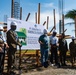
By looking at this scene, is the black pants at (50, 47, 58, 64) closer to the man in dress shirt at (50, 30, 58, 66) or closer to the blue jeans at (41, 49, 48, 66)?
the man in dress shirt at (50, 30, 58, 66)

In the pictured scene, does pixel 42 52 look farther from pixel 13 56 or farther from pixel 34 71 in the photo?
pixel 13 56

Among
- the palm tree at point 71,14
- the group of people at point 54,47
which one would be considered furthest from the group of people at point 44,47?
the palm tree at point 71,14

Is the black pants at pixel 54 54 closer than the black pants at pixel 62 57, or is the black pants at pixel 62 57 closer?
the black pants at pixel 54 54

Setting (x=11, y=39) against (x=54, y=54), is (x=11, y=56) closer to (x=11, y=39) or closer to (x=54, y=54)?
(x=11, y=39)

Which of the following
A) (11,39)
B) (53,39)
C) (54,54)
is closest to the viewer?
(11,39)

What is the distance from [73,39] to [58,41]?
79 centimetres

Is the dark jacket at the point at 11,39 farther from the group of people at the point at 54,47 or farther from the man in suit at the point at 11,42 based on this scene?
the group of people at the point at 54,47

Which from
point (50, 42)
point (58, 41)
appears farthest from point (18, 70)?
point (58, 41)

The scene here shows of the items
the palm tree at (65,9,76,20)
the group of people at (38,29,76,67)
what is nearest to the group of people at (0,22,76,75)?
the group of people at (38,29,76,67)

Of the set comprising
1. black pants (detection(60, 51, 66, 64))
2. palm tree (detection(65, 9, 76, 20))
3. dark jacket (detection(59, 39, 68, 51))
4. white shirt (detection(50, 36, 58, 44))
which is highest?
palm tree (detection(65, 9, 76, 20))

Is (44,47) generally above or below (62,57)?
above

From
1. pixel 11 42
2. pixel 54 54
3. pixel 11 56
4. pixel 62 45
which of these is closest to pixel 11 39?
pixel 11 42

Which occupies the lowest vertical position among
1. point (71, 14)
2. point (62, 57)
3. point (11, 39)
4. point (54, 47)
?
point (62, 57)

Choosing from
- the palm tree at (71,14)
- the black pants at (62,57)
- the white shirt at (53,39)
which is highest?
the palm tree at (71,14)
